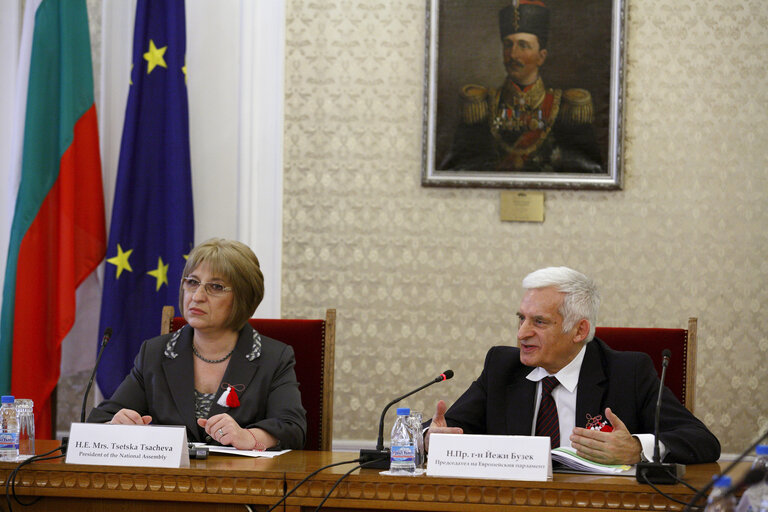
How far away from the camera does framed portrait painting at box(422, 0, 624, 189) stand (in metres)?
4.59

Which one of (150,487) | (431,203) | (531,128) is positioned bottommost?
(150,487)

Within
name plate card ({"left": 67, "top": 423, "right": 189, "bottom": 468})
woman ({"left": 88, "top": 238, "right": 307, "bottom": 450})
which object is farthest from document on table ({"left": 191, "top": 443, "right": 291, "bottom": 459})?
name plate card ({"left": 67, "top": 423, "right": 189, "bottom": 468})

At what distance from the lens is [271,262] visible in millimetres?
4672

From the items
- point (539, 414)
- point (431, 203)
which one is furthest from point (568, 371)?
point (431, 203)

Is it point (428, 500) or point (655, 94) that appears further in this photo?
point (655, 94)

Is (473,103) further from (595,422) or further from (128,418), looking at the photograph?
(128,418)

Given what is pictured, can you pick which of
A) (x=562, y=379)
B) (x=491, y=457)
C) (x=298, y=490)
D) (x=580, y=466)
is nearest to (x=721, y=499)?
(x=491, y=457)

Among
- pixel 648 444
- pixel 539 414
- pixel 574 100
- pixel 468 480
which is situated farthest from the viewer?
pixel 574 100

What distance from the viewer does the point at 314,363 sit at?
10.7ft

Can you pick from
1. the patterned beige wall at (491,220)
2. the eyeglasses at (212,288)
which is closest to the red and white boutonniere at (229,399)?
the eyeglasses at (212,288)

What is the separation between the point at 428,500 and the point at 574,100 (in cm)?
299

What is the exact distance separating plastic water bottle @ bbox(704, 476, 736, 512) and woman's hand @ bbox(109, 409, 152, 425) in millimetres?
1784

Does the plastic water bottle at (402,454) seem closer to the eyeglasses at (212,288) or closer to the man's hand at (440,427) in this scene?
the man's hand at (440,427)

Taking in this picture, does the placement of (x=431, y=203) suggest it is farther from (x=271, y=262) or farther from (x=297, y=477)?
(x=297, y=477)
